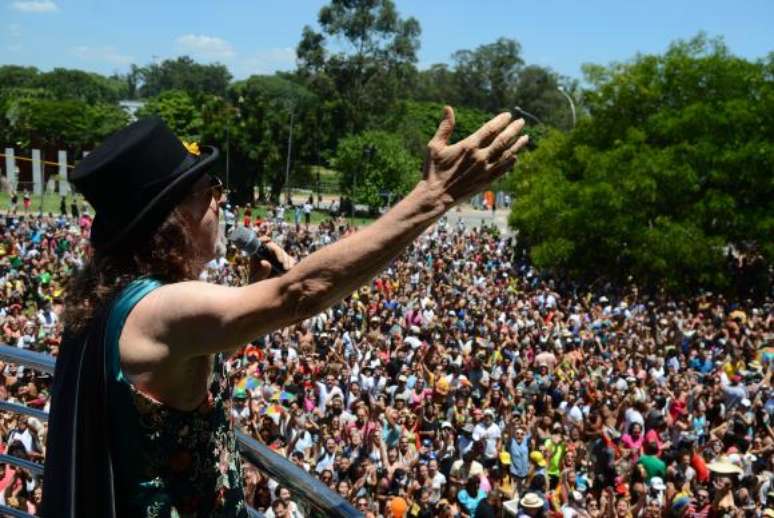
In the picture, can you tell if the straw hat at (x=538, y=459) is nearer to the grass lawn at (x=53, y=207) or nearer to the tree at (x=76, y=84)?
the grass lawn at (x=53, y=207)

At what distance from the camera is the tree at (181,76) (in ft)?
448

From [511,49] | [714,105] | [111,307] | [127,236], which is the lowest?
[111,307]

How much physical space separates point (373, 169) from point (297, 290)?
47226mm

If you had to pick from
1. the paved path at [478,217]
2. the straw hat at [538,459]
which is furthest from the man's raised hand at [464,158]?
the paved path at [478,217]

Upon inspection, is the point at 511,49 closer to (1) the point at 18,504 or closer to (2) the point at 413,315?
(2) the point at 413,315

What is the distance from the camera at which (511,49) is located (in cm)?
8425

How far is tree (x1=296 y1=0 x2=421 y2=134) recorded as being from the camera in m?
58.5

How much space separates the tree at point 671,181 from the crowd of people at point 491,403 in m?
3.75

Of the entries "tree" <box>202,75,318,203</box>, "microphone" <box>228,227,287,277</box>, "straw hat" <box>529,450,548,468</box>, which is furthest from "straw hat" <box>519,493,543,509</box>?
"tree" <box>202,75,318,203</box>

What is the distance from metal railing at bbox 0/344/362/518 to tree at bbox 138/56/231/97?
135m

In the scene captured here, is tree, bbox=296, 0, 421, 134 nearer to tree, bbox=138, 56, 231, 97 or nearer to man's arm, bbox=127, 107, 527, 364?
man's arm, bbox=127, 107, 527, 364

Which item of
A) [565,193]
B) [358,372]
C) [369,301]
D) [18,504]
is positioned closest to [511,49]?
[565,193]

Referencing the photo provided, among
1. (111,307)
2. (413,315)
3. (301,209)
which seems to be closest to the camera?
(111,307)

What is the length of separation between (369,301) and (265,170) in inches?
1277
